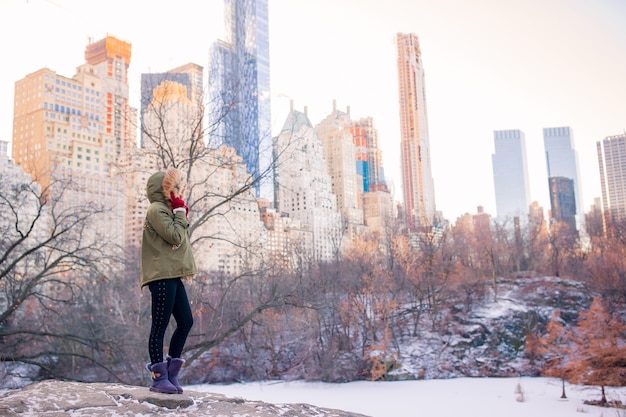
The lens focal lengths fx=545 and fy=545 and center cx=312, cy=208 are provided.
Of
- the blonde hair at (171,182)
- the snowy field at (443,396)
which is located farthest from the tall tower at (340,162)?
the blonde hair at (171,182)

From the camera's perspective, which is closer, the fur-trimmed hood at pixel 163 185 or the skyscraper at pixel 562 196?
the fur-trimmed hood at pixel 163 185

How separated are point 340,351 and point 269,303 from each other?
52.6ft

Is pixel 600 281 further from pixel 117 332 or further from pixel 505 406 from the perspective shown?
pixel 117 332

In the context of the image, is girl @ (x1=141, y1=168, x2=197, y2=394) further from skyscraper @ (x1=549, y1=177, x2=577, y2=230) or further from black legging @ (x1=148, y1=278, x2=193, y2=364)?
skyscraper @ (x1=549, y1=177, x2=577, y2=230)

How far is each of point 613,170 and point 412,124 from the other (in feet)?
184

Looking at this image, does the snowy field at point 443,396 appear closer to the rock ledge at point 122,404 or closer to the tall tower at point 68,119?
the rock ledge at point 122,404

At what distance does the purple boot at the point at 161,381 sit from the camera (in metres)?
3.64

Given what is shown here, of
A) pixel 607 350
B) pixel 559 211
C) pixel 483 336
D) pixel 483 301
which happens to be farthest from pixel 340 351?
pixel 559 211

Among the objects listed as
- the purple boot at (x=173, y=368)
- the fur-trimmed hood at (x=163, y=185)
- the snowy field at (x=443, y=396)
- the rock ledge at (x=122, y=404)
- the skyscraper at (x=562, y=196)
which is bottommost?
the snowy field at (x=443, y=396)

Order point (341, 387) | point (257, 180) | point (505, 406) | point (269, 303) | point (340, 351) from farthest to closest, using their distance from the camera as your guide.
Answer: point (340, 351), point (341, 387), point (505, 406), point (269, 303), point (257, 180)

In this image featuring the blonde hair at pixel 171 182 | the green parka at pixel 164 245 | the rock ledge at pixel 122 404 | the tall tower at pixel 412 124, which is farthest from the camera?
the tall tower at pixel 412 124

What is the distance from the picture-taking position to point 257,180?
8.70 m

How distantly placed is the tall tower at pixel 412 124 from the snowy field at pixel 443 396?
135 metres

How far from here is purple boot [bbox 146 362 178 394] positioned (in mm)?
3639
